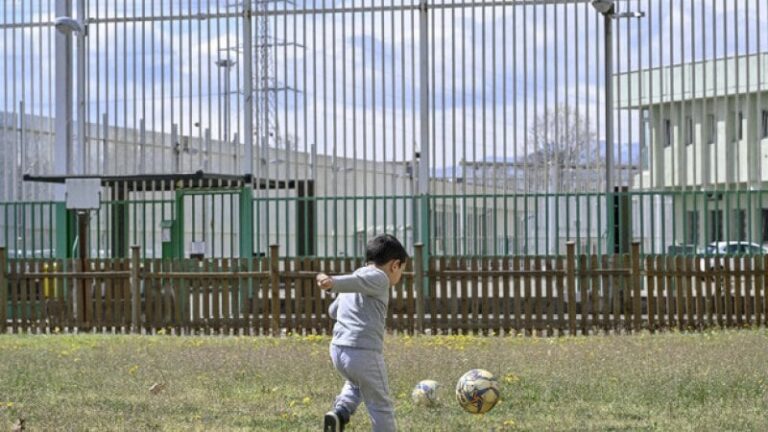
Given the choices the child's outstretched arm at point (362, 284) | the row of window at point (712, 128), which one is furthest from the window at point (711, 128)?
the child's outstretched arm at point (362, 284)

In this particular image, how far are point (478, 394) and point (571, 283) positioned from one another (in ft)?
31.6

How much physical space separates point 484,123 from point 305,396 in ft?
38.8

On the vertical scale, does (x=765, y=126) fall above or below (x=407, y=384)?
above

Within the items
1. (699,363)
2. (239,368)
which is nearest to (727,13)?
(699,363)

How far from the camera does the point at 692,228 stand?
21078mm

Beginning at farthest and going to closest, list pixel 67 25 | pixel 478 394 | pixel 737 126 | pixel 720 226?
pixel 67 25, pixel 720 226, pixel 737 126, pixel 478 394

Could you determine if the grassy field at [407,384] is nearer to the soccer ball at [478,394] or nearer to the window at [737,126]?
the soccer ball at [478,394]

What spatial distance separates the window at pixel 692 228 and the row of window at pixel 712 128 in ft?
4.48

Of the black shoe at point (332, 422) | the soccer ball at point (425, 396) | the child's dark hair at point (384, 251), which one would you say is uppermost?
Result: the child's dark hair at point (384, 251)

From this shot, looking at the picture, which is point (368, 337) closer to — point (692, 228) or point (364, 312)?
point (364, 312)

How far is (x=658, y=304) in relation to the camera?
63.4 ft

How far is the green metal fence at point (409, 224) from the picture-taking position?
21062mm

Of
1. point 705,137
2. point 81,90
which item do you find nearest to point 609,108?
point 705,137

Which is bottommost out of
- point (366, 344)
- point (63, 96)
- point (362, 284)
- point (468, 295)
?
point (468, 295)
